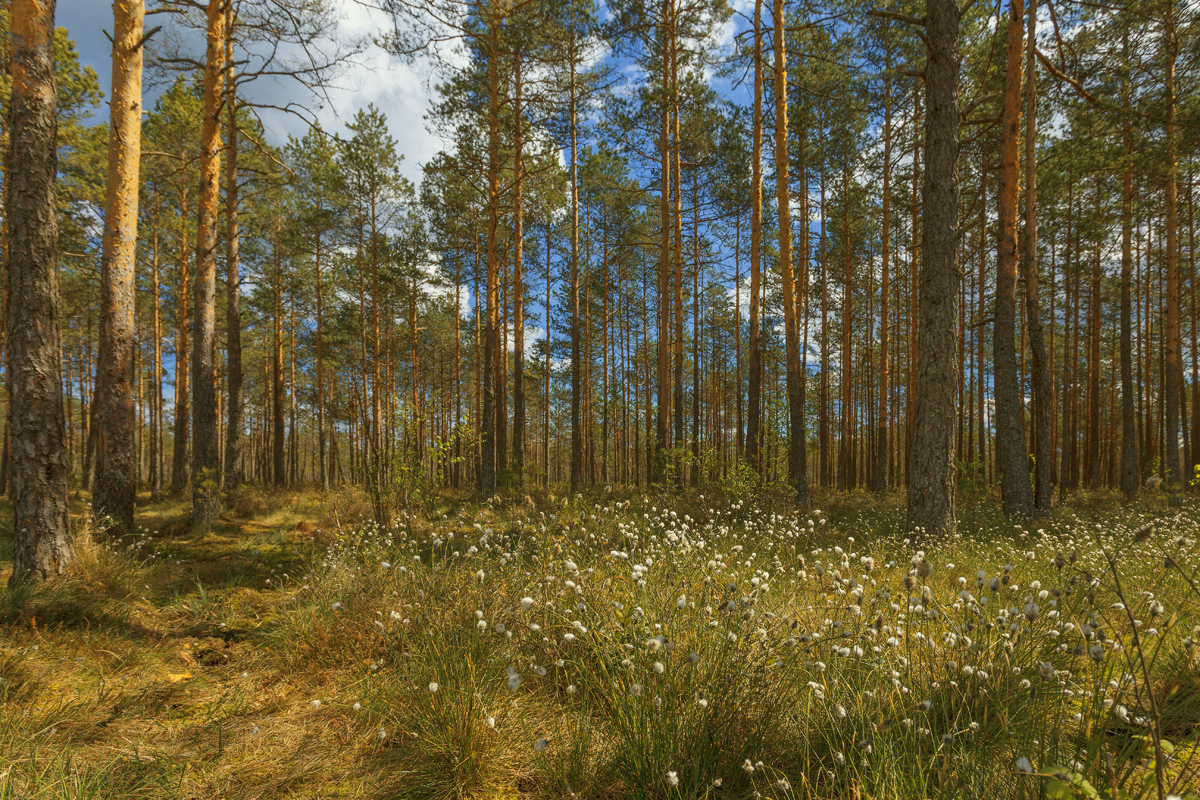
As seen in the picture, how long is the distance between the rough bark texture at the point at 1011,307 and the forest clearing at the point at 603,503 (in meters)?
0.06

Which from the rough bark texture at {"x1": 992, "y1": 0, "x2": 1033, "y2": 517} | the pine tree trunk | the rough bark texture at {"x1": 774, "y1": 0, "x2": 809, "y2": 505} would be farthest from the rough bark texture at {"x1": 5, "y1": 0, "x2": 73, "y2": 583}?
the rough bark texture at {"x1": 992, "y1": 0, "x2": 1033, "y2": 517}

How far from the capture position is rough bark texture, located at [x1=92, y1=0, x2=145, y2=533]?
5547 mm

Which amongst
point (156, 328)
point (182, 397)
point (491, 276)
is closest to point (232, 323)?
point (182, 397)

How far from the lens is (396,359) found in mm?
23453

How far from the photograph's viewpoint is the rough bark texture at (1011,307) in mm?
→ 7719

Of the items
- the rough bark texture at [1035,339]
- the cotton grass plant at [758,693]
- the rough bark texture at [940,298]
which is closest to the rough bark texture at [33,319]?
the cotton grass plant at [758,693]

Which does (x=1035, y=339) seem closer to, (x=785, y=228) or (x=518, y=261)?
(x=785, y=228)

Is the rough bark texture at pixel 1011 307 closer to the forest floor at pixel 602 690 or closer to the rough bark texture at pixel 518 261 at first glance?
the forest floor at pixel 602 690

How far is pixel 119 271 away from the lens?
18.3 ft

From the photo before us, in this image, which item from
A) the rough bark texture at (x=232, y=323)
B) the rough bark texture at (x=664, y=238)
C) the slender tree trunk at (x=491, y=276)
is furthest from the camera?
the rough bark texture at (x=664, y=238)

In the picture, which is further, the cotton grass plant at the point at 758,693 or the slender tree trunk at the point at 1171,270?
the slender tree trunk at the point at 1171,270

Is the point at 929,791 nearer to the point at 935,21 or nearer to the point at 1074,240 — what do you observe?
the point at 935,21

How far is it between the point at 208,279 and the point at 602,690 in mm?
9172

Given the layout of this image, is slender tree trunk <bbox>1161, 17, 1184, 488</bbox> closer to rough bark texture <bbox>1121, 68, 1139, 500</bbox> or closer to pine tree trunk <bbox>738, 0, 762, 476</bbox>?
rough bark texture <bbox>1121, 68, 1139, 500</bbox>
